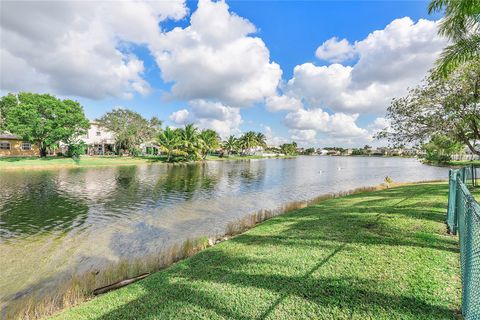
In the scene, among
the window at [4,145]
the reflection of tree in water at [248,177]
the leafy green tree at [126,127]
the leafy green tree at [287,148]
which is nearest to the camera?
the reflection of tree in water at [248,177]

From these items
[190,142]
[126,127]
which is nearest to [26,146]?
[126,127]

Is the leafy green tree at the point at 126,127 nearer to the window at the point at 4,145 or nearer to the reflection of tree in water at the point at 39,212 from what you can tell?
the window at the point at 4,145

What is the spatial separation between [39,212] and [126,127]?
166 feet

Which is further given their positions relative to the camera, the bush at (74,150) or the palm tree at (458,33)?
the bush at (74,150)

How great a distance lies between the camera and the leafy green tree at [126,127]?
59.0m

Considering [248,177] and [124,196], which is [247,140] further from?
[124,196]

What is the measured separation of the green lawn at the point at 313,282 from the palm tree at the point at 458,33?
22.4ft

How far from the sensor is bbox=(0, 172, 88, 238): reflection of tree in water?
11.5 meters

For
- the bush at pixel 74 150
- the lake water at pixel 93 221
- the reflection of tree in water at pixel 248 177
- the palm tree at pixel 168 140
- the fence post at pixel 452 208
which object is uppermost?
the palm tree at pixel 168 140

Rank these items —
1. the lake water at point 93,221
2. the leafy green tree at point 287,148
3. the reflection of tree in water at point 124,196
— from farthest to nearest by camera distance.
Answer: the leafy green tree at point 287,148, the reflection of tree in water at point 124,196, the lake water at point 93,221

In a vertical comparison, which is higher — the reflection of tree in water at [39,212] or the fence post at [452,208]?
the fence post at [452,208]

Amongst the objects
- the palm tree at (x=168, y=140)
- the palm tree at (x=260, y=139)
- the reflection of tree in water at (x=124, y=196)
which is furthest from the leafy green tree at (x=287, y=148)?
the reflection of tree in water at (x=124, y=196)

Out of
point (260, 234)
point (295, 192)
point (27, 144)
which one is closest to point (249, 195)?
point (295, 192)

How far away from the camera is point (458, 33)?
397 inches
